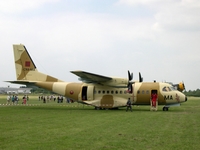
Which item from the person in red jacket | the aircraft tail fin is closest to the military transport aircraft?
the aircraft tail fin

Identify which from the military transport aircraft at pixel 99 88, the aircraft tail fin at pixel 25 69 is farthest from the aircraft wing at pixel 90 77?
the aircraft tail fin at pixel 25 69

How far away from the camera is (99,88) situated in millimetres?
28859

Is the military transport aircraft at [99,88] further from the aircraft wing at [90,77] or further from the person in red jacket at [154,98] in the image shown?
the person in red jacket at [154,98]

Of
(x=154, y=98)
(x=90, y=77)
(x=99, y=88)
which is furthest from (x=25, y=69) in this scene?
(x=154, y=98)

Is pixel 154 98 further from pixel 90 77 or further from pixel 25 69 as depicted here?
pixel 25 69

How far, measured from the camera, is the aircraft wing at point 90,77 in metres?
26.1

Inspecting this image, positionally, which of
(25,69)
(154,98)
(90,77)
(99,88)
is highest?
(25,69)

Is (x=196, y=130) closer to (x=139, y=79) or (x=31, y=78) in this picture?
(x=139, y=79)

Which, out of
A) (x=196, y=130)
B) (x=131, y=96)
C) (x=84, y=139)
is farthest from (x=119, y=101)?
(x=84, y=139)

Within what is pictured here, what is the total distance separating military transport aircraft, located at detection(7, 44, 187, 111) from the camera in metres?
27.4

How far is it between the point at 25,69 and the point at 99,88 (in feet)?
27.2

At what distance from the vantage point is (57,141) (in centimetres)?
1026

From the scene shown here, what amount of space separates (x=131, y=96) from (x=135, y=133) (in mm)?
15681

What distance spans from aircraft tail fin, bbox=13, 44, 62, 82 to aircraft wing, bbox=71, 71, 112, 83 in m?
4.36
